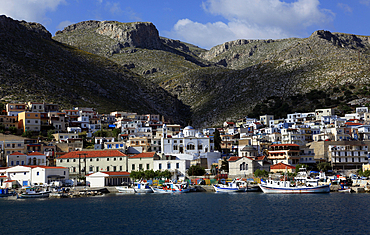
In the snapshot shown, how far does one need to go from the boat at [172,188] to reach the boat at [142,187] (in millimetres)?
1027

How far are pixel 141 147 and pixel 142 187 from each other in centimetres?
2392

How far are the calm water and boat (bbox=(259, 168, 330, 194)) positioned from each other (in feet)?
24.8

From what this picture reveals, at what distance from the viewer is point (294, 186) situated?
282 feet

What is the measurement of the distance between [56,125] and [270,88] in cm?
9524

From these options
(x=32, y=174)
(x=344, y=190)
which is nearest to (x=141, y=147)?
(x=32, y=174)

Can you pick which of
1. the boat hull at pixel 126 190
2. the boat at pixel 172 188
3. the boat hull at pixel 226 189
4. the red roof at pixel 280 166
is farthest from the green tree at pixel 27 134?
the red roof at pixel 280 166

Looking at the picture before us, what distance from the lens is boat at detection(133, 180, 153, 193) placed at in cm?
9168

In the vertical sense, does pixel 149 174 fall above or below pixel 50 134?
below

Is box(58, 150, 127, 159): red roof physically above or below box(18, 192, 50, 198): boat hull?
above

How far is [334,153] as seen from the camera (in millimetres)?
107000

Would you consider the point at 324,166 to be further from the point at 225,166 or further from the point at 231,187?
the point at 231,187

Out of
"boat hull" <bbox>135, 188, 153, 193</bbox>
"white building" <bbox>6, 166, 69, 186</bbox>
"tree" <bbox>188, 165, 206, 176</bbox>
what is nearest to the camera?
"boat hull" <bbox>135, 188, 153, 193</bbox>

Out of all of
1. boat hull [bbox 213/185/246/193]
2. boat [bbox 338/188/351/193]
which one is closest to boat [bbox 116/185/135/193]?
boat hull [bbox 213/185/246/193]

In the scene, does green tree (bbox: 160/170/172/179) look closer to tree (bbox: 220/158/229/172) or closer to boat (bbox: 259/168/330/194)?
tree (bbox: 220/158/229/172)
